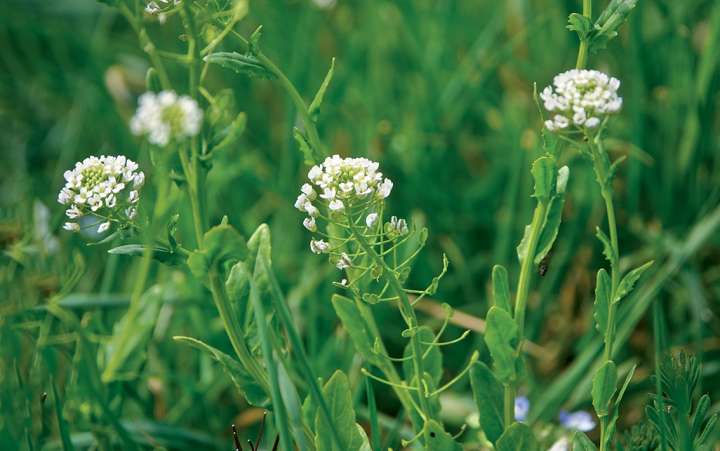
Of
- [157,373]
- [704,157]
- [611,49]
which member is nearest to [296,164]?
Answer: [157,373]

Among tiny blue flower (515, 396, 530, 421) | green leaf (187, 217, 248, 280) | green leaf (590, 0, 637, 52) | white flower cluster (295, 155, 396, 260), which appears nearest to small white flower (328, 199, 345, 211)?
white flower cluster (295, 155, 396, 260)

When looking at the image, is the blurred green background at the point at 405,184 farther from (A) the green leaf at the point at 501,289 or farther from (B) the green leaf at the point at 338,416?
(B) the green leaf at the point at 338,416

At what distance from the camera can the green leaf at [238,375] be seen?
1.24m

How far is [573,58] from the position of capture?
2494mm

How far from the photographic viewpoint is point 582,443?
123 cm

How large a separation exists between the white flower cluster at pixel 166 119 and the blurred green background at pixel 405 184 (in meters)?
0.35

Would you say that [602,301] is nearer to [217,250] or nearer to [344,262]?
[344,262]

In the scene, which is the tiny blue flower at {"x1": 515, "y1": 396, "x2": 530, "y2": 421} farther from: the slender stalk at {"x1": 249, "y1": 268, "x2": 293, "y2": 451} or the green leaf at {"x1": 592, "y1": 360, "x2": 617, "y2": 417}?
the slender stalk at {"x1": 249, "y1": 268, "x2": 293, "y2": 451}

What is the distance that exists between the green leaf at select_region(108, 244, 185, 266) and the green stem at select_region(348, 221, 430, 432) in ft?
0.90

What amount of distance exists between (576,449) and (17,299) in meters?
0.95

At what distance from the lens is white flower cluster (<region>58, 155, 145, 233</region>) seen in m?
1.17

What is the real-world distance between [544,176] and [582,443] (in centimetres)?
38

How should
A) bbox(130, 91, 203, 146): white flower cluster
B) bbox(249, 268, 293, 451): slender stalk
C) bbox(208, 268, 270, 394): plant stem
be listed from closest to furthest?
bbox(130, 91, 203, 146): white flower cluster
bbox(249, 268, 293, 451): slender stalk
bbox(208, 268, 270, 394): plant stem

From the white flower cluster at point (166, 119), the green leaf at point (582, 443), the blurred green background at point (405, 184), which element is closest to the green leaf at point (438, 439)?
the green leaf at point (582, 443)
